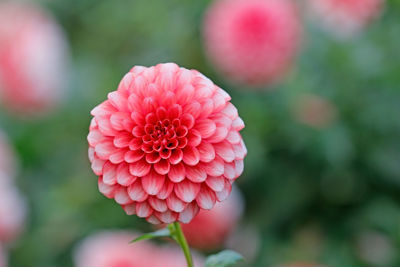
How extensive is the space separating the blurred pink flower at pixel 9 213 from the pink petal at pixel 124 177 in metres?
1.06

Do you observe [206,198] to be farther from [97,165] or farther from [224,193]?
[97,165]

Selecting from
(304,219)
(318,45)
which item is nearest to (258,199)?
(304,219)

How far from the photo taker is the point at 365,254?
1836 millimetres

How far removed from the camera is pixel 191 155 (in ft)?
2.75

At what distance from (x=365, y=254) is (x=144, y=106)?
1.20 m

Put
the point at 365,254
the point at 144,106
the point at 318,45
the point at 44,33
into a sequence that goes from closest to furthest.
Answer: the point at 144,106 < the point at 365,254 < the point at 318,45 < the point at 44,33

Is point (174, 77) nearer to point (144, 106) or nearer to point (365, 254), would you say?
point (144, 106)

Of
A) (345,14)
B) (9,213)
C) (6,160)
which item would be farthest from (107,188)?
(345,14)

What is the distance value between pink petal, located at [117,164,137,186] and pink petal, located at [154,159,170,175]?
36 mm

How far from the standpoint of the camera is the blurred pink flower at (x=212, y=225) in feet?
5.76

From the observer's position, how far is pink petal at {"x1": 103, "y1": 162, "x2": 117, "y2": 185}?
0.82m

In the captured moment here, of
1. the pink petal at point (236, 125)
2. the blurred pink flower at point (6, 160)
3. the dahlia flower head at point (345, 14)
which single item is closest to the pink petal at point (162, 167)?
the pink petal at point (236, 125)

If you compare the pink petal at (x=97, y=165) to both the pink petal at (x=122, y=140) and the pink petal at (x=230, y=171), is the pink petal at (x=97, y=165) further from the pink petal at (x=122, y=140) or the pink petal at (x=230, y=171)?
the pink petal at (x=230, y=171)

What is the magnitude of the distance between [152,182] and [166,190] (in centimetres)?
2
